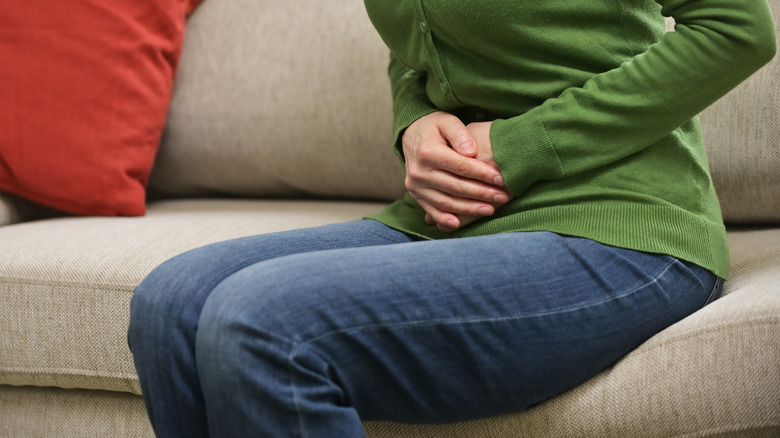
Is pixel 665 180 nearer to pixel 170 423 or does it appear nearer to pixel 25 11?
pixel 170 423

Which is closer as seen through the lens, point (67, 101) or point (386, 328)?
point (386, 328)

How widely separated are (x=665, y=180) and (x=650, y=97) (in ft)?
0.33

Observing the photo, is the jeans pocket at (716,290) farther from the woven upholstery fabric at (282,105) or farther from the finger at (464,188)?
the woven upholstery fabric at (282,105)

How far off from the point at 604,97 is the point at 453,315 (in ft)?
0.98

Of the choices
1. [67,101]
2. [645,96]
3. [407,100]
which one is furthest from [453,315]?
[67,101]

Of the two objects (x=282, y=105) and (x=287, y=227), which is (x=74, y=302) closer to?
(x=287, y=227)

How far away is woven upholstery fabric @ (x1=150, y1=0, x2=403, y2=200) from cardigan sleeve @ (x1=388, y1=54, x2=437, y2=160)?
0.29 meters

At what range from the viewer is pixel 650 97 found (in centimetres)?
80

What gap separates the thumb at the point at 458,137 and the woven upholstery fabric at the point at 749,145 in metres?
0.52

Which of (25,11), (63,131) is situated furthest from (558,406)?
(25,11)

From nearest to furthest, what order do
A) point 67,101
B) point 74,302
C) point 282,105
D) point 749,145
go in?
point 74,302 < point 749,145 < point 67,101 < point 282,105

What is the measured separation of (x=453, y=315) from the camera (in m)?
0.70

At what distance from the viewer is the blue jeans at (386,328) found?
25.5 inches

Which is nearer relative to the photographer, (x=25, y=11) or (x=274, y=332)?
(x=274, y=332)
